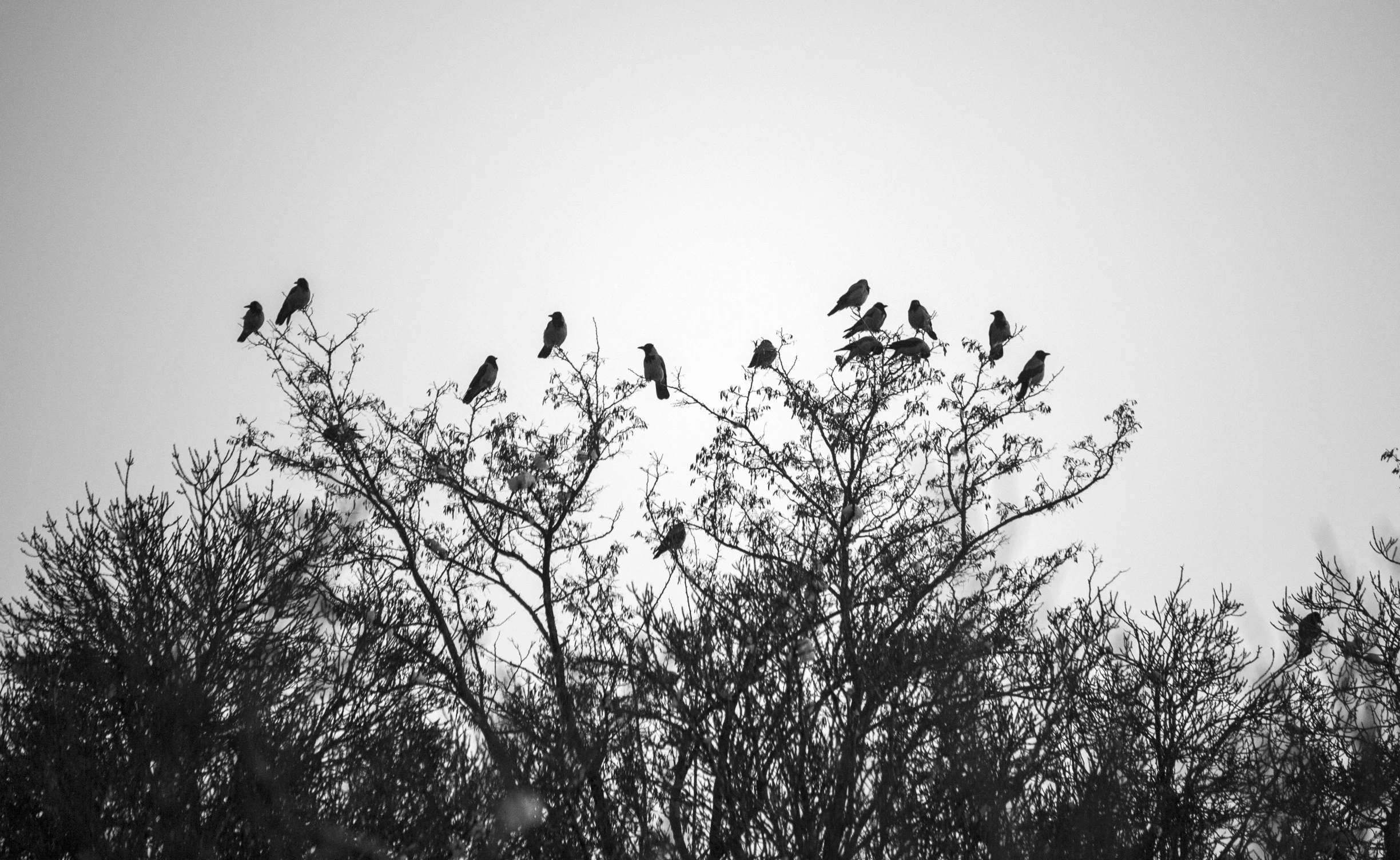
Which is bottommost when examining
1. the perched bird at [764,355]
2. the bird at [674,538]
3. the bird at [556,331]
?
the bird at [674,538]

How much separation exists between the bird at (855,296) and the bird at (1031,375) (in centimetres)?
392

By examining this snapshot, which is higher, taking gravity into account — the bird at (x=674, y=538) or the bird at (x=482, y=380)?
the bird at (x=482, y=380)

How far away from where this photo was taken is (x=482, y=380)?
1527 cm

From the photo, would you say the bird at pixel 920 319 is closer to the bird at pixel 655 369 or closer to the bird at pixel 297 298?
the bird at pixel 655 369

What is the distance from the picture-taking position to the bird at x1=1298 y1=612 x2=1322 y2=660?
11758 mm

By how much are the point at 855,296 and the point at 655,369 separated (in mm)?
3965

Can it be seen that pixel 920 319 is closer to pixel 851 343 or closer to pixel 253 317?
pixel 851 343

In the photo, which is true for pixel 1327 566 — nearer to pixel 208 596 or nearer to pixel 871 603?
pixel 871 603

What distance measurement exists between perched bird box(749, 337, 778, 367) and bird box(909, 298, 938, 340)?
2210 millimetres

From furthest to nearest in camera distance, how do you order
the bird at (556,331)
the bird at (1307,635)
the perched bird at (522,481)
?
the bird at (556,331)
the perched bird at (522,481)
the bird at (1307,635)

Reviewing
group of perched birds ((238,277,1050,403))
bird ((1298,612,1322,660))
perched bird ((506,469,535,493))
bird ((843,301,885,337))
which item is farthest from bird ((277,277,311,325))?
bird ((1298,612,1322,660))

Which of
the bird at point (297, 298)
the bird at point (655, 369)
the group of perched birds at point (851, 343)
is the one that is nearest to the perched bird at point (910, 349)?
the group of perched birds at point (851, 343)

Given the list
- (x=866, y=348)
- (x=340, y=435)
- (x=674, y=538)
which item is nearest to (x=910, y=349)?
(x=866, y=348)

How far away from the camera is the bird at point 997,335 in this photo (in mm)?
13742
